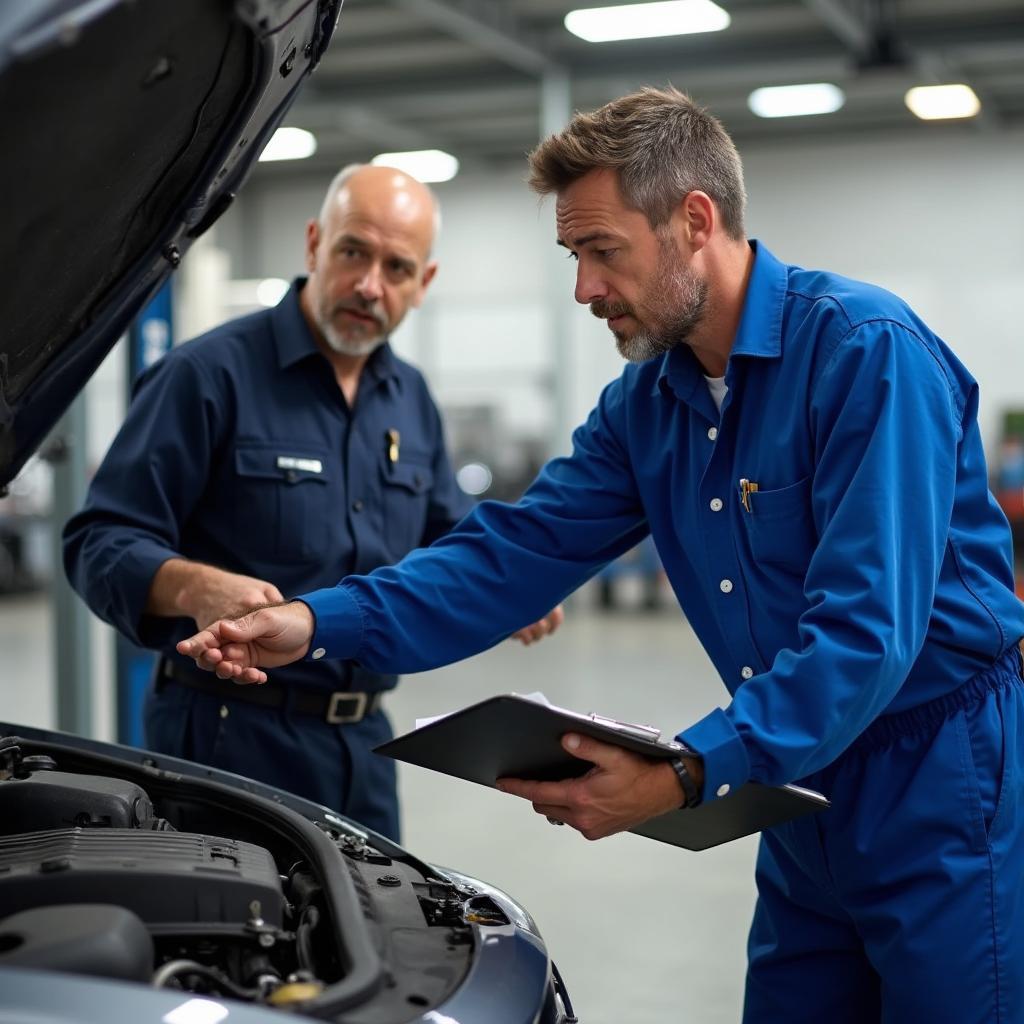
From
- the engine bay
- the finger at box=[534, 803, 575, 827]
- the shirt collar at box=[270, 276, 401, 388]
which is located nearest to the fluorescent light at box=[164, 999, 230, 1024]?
the engine bay

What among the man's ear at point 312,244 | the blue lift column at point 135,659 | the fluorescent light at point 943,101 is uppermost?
the fluorescent light at point 943,101

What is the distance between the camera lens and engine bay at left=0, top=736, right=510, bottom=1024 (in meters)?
1.18

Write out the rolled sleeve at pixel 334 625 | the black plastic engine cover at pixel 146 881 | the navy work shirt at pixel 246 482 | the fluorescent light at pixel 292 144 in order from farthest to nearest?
the fluorescent light at pixel 292 144 < the navy work shirt at pixel 246 482 < the rolled sleeve at pixel 334 625 < the black plastic engine cover at pixel 146 881

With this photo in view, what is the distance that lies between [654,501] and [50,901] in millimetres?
996

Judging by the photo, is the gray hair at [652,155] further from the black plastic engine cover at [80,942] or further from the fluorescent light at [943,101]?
the fluorescent light at [943,101]

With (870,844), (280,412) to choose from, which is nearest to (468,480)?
(280,412)

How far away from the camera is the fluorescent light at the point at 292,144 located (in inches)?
427

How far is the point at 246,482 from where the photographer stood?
92.0 inches

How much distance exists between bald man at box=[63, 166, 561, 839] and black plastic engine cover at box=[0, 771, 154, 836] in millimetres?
508

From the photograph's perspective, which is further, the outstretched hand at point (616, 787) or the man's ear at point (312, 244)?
the man's ear at point (312, 244)

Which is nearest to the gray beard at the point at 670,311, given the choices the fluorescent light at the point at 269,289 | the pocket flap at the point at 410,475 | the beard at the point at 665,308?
the beard at the point at 665,308

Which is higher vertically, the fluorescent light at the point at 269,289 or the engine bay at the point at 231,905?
the fluorescent light at the point at 269,289

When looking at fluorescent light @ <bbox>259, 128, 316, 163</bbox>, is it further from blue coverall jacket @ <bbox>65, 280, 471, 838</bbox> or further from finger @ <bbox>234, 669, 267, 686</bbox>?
finger @ <bbox>234, 669, 267, 686</bbox>

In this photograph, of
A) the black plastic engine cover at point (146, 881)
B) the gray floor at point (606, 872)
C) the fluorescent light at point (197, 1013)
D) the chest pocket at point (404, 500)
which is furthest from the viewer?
the gray floor at point (606, 872)
